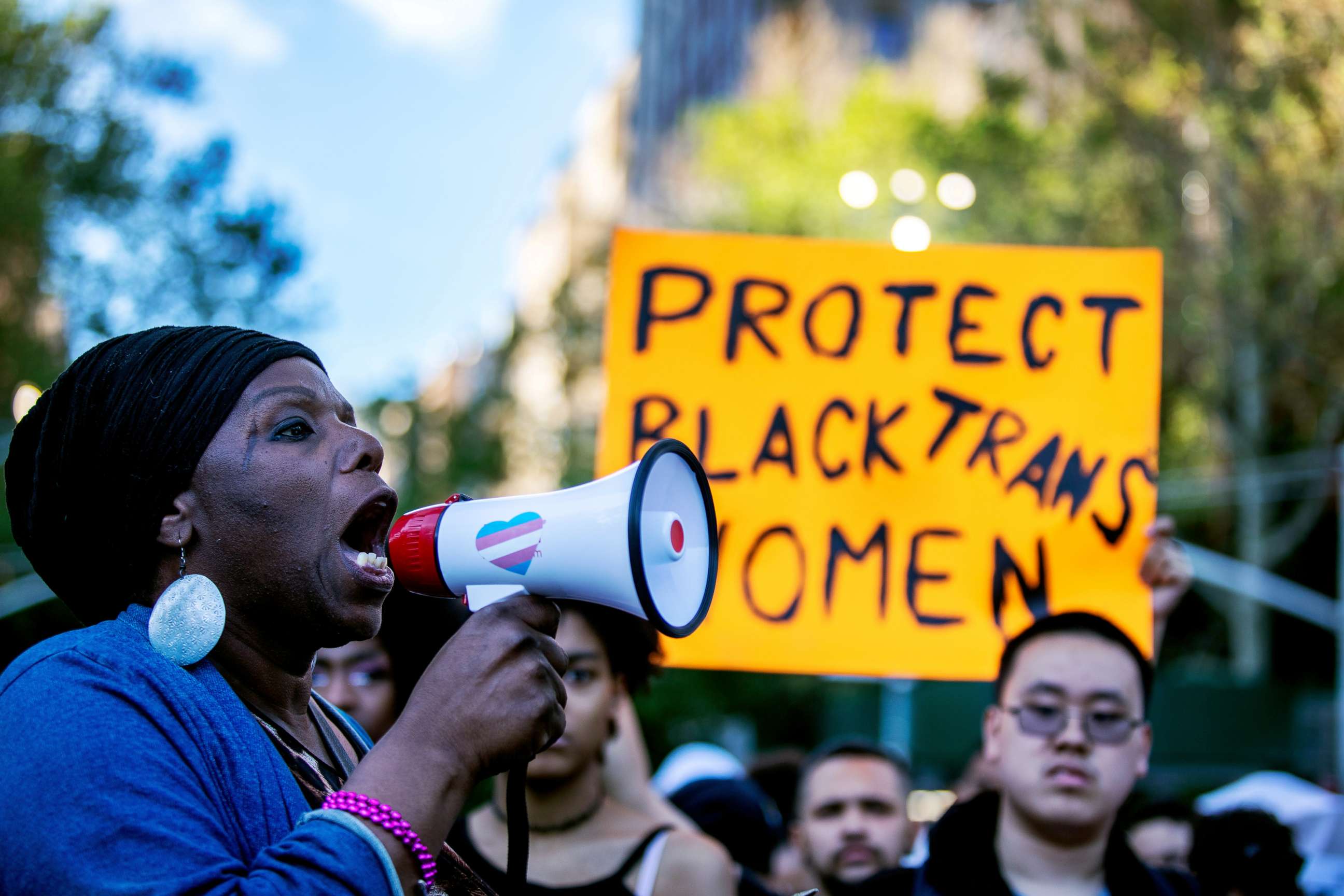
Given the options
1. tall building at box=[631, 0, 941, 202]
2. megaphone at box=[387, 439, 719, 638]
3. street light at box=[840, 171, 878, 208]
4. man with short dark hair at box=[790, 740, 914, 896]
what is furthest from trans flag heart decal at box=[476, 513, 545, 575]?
tall building at box=[631, 0, 941, 202]

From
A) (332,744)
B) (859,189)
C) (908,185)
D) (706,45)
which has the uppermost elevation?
(706,45)

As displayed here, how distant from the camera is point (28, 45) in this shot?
19.8 m

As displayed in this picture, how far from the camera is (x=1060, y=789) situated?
2916 mm

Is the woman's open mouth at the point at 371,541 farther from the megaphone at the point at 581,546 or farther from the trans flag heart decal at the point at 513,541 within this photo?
the trans flag heart decal at the point at 513,541

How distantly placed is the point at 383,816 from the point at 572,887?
1.54 m

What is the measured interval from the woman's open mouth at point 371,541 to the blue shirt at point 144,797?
23 centimetres

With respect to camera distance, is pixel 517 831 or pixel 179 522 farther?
pixel 517 831

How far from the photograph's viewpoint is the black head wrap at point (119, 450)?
1.62 m

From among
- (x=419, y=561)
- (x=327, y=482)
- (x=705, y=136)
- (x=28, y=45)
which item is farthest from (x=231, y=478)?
(x=705, y=136)

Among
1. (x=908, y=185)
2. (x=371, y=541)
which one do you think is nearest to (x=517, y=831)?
(x=371, y=541)

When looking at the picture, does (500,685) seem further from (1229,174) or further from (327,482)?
(1229,174)

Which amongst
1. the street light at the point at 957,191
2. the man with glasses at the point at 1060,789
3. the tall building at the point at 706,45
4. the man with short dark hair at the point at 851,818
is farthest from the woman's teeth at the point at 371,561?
the tall building at the point at 706,45

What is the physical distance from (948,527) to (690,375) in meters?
0.79

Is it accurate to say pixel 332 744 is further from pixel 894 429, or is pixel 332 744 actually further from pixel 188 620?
pixel 894 429
